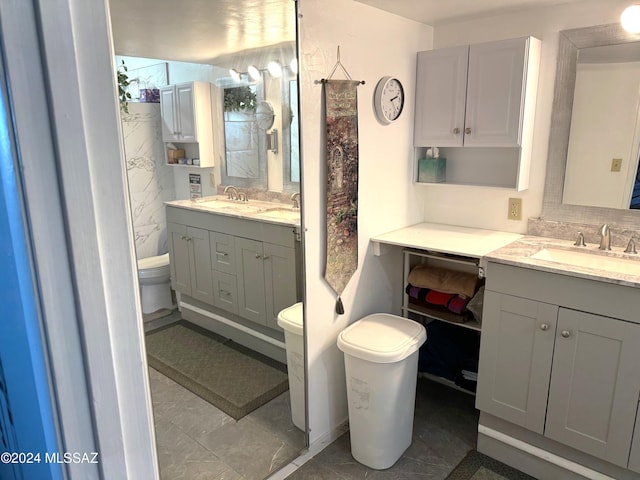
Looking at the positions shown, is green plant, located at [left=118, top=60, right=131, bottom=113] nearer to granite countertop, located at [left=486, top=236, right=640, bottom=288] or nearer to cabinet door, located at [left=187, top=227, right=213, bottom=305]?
cabinet door, located at [left=187, top=227, right=213, bottom=305]

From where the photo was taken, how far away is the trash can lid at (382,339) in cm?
204

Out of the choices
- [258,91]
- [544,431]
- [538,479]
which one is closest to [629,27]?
[258,91]

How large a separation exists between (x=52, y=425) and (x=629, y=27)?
2509 millimetres

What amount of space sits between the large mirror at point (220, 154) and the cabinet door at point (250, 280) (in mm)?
46

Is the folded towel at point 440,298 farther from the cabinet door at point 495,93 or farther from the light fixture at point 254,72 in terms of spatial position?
the light fixture at point 254,72

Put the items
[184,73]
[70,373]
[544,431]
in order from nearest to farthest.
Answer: [70,373]
[184,73]
[544,431]

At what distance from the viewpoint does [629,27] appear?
200 centimetres

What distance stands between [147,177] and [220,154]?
0.39 metres

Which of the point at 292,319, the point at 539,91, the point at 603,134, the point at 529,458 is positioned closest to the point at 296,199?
the point at 292,319

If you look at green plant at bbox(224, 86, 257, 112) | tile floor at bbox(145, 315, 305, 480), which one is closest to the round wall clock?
green plant at bbox(224, 86, 257, 112)

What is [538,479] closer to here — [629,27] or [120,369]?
[629,27]

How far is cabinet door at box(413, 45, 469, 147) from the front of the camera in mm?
2418

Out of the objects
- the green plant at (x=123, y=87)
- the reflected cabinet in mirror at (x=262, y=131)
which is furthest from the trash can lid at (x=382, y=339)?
the green plant at (x=123, y=87)

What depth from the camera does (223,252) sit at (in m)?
1.96
